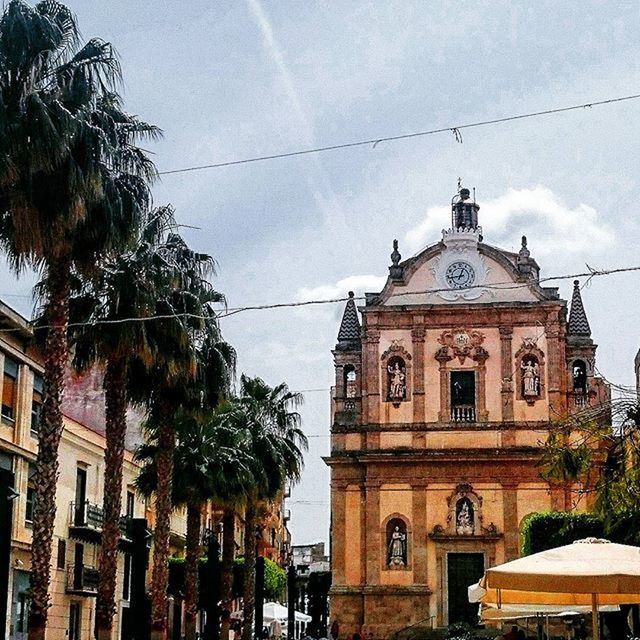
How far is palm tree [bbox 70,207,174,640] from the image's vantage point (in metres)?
25.2

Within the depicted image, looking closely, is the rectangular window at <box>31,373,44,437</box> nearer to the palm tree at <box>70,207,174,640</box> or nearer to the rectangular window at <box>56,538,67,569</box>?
the rectangular window at <box>56,538,67,569</box>

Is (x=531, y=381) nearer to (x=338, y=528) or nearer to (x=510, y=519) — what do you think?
(x=510, y=519)

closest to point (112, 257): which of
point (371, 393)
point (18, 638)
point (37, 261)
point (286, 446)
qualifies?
point (37, 261)

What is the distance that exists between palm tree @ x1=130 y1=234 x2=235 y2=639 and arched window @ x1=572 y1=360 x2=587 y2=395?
21092 mm

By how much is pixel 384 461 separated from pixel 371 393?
2755mm

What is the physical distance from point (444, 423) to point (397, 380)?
8.37 feet

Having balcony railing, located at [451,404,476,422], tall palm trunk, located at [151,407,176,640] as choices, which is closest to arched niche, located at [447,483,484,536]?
balcony railing, located at [451,404,476,422]

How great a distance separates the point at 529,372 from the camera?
49250 mm

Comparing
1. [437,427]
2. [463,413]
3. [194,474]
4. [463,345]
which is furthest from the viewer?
[463,345]

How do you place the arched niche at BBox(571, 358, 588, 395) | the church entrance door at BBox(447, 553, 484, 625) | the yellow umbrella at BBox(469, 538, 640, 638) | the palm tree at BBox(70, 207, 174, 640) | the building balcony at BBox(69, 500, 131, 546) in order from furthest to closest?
the arched niche at BBox(571, 358, 588, 395) < the church entrance door at BBox(447, 553, 484, 625) < the building balcony at BBox(69, 500, 131, 546) < the palm tree at BBox(70, 207, 174, 640) < the yellow umbrella at BBox(469, 538, 640, 638)

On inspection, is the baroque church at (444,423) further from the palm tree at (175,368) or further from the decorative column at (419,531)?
the palm tree at (175,368)

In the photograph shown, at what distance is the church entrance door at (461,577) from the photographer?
158ft

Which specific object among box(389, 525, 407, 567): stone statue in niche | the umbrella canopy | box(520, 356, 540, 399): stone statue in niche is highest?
box(520, 356, 540, 399): stone statue in niche

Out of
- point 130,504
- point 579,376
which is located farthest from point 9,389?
point 579,376
